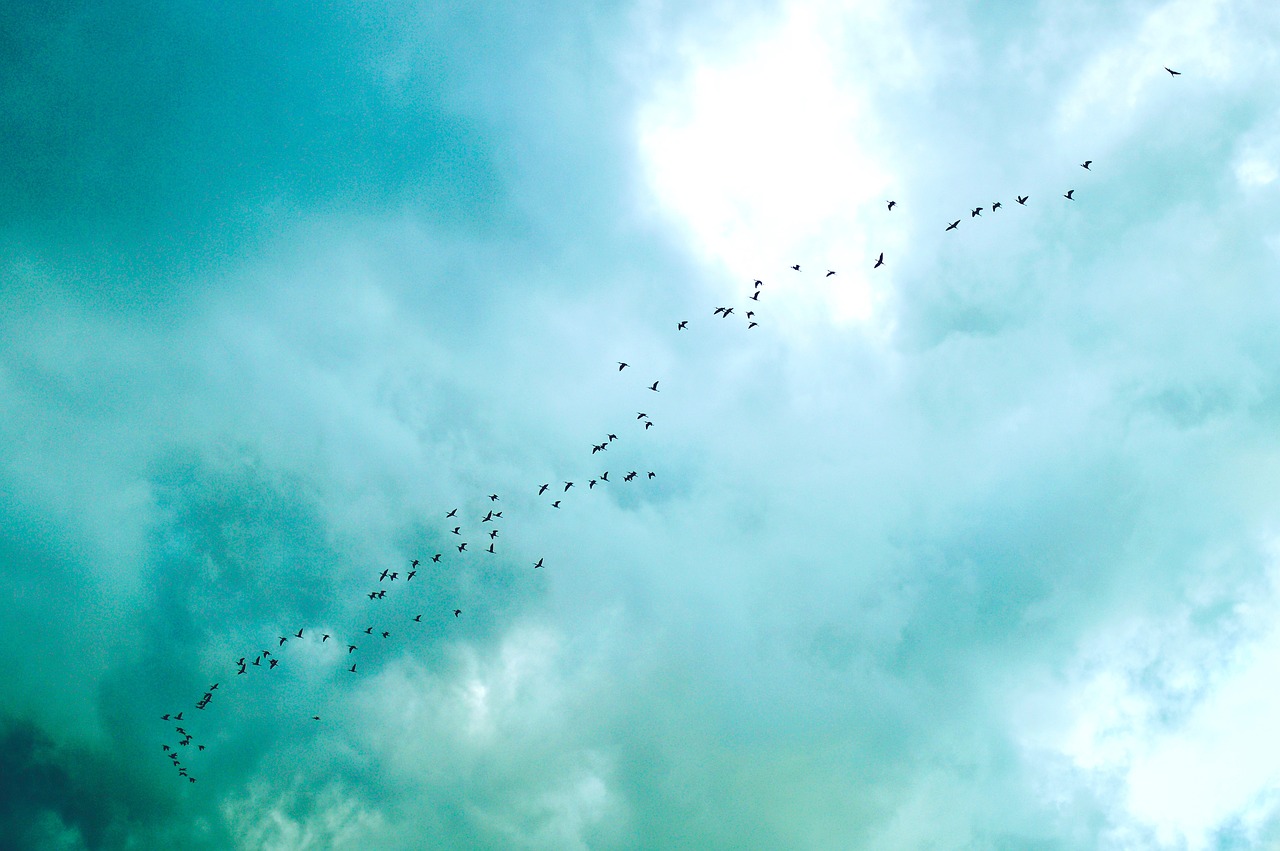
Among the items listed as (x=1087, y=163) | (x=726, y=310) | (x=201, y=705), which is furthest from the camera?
(x=201, y=705)

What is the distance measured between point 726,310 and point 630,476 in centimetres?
2325

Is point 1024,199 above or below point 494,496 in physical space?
above

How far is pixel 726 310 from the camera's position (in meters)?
83.6

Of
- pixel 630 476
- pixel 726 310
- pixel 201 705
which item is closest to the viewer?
pixel 726 310

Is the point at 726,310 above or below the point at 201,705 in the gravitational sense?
above

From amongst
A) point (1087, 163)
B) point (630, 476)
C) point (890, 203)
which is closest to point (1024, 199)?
point (1087, 163)

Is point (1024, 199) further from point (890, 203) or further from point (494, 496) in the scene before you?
point (494, 496)

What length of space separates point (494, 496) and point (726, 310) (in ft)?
117

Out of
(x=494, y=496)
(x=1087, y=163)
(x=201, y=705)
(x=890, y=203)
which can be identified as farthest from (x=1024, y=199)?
(x=201, y=705)

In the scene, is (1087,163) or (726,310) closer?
(1087,163)

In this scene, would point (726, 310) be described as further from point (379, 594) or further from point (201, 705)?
point (201, 705)

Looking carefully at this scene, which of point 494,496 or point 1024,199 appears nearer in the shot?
point 1024,199

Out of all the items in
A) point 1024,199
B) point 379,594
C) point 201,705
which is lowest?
point 201,705

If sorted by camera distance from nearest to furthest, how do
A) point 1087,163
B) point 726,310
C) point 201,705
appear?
point 1087,163, point 726,310, point 201,705
